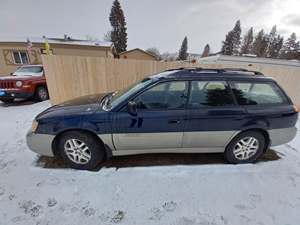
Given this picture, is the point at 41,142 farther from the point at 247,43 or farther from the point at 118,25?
the point at 247,43

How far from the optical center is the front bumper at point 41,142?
2.65m

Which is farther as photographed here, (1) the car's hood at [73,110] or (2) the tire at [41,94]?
(2) the tire at [41,94]

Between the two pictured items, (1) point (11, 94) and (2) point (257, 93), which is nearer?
(2) point (257, 93)

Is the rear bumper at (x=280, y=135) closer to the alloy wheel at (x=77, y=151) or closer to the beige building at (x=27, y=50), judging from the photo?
the alloy wheel at (x=77, y=151)

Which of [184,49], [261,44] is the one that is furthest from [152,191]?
[184,49]

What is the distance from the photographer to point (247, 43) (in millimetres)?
49375

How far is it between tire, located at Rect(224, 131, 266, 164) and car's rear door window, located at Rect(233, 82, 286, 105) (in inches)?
21.0

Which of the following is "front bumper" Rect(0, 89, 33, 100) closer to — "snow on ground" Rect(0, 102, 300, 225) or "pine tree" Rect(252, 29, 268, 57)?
"snow on ground" Rect(0, 102, 300, 225)

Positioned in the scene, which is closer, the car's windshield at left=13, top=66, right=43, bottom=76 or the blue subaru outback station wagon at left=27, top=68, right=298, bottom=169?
the blue subaru outback station wagon at left=27, top=68, right=298, bottom=169

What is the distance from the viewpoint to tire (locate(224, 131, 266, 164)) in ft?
9.62

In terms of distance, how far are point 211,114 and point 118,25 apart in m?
33.3

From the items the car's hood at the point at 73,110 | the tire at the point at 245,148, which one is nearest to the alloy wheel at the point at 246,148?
the tire at the point at 245,148

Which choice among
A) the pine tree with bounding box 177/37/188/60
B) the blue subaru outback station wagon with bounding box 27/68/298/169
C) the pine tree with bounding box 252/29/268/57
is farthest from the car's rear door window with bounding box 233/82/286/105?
the pine tree with bounding box 177/37/188/60

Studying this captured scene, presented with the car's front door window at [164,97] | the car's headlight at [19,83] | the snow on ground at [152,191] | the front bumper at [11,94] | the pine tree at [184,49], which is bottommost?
the snow on ground at [152,191]
